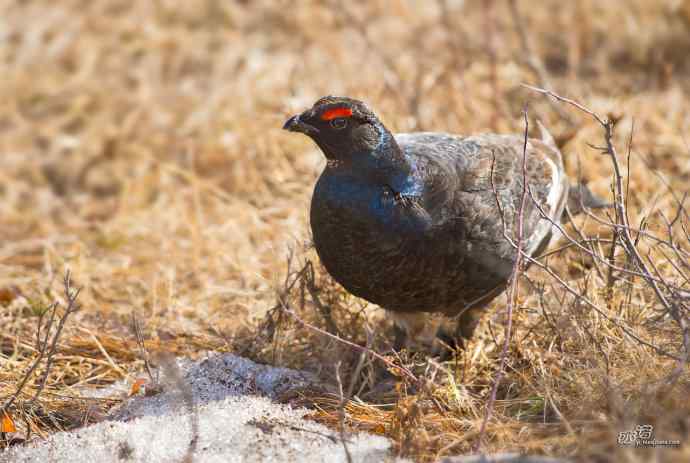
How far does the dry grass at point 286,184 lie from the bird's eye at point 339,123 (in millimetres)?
873

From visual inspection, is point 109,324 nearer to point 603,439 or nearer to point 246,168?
point 246,168

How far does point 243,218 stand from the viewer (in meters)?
5.65

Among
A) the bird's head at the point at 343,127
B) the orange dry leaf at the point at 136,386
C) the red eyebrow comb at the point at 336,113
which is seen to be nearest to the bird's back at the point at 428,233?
the bird's head at the point at 343,127

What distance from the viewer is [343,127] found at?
363 cm

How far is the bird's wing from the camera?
3.72 metres

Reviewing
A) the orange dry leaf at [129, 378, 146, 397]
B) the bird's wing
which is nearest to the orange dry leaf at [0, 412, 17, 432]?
the orange dry leaf at [129, 378, 146, 397]

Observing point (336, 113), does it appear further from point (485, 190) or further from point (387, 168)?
point (485, 190)

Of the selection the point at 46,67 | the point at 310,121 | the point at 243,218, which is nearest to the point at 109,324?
the point at 243,218

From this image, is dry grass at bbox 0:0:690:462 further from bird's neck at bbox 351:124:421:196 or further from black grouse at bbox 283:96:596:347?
bird's neck at bbox 351:124:421:196

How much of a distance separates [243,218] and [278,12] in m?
3.42

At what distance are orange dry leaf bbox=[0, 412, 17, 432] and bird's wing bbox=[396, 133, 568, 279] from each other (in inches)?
75.4

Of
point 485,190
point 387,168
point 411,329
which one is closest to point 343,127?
point 387,168

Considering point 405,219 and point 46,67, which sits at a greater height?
point 46,67

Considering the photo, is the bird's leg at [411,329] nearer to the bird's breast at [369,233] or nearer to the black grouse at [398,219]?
the black grouse at [398,219]
